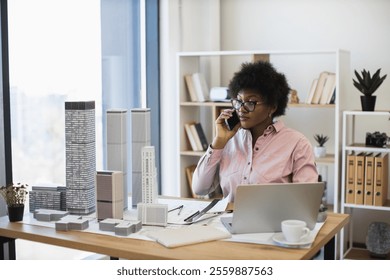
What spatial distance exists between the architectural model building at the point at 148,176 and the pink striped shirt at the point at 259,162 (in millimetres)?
324

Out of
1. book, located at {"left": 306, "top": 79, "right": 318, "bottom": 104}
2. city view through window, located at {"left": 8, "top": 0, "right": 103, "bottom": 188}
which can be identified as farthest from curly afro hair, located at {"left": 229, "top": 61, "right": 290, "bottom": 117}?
book, located at {"left": 306, "top": 79, "right": 318, "bottom": 104}

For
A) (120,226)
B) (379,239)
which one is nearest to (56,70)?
(120,226)

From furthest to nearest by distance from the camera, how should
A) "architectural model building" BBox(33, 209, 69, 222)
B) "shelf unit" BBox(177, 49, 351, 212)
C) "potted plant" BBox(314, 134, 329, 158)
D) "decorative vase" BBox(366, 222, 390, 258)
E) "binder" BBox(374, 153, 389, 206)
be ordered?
"shelf unit" BBox(177, 49, 351, 212)
"potted plant" BBox(314, 134, 329, 158)
"decorative vase" BBox(366, 222, 390, 258)
"binder" BBox(374, 153, 389, 206)
"architectural model building" BBox(33, 209, 69, 222)

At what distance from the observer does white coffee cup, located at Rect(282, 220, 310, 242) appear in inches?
69.7

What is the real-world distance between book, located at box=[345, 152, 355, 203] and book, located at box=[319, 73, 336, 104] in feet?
1.32

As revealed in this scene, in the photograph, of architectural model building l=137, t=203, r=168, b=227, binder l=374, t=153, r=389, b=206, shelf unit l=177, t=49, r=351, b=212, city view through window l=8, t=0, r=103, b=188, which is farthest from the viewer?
shelf unit l=177, t=49, r=351, b=212

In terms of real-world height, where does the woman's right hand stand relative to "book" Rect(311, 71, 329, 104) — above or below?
below

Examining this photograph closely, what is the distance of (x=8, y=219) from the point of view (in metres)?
2.25

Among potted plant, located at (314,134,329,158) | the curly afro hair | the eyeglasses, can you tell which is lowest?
potted plant, located at (314,134,329,158)

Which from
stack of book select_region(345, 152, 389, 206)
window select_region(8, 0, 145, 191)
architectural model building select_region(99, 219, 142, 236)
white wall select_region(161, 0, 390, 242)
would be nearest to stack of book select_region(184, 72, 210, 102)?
white wall select_region(161, 0, 390, 242)

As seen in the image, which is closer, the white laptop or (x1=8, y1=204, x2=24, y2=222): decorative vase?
the white laptop

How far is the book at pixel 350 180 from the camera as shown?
12.2 feet

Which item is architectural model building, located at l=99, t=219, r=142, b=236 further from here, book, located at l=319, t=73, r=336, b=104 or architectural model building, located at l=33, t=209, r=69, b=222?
book, located at l=319, t=73, r=336, b=104
